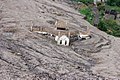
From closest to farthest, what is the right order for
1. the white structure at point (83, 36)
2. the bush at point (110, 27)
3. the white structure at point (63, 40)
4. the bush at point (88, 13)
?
1. the white structure at point (63, 40)
2. the white structure at point (83, 36)
3. the bush at point (110, 27)
4. the bush at point (88, 13)

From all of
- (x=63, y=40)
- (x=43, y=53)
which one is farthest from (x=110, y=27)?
(x=43, y=53)

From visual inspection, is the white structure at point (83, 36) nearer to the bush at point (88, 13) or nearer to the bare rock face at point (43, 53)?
the bare rock face at point (43, 53)

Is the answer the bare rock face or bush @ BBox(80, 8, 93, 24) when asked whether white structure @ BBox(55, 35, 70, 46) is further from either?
bush @ BBox(80, 8, 93, 24)

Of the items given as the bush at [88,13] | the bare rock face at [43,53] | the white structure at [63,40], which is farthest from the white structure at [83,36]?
the bush at [88,13]

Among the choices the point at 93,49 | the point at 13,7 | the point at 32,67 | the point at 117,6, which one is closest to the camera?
the point at 32,67

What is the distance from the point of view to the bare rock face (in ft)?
90.4

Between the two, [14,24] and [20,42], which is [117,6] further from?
[20,42]

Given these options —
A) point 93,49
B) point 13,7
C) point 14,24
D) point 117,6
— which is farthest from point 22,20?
point 117,6

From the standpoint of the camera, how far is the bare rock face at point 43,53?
27.6 metres

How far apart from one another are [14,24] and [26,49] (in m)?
7.37

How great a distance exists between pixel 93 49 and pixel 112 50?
2012 mm

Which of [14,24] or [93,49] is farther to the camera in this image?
[14,24]

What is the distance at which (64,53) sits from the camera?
32.8 m

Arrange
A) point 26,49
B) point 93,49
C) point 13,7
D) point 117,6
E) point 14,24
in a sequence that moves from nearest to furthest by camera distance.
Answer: point 26,49, point 93,49, point 14,24, point 13,7, point 117,6
